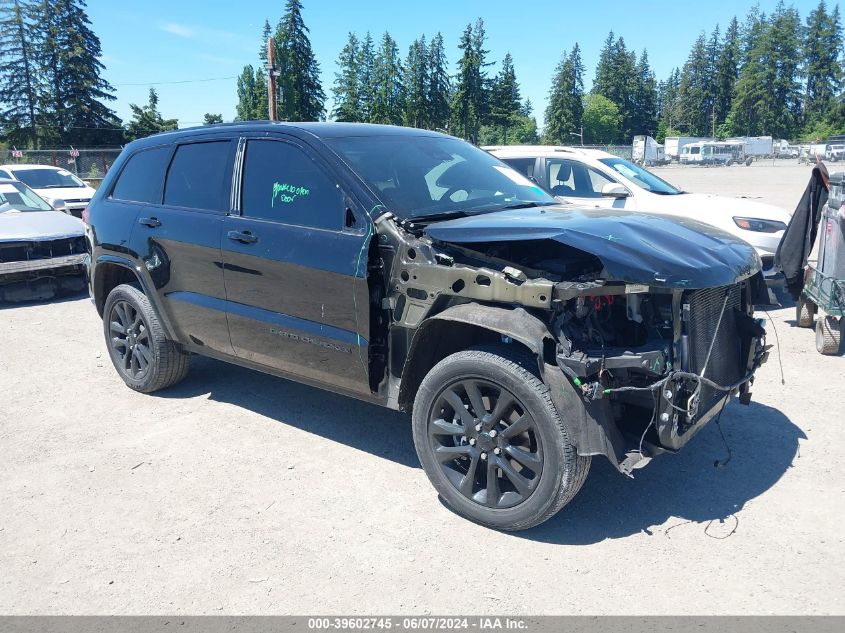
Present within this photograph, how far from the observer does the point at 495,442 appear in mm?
3477

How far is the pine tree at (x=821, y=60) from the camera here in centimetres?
9881

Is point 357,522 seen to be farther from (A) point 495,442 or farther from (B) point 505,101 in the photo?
(B) point 505,101

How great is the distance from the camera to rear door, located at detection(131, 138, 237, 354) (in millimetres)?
4707

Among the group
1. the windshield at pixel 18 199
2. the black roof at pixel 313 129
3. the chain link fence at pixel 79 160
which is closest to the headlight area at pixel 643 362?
the black roof at pixel 313 129

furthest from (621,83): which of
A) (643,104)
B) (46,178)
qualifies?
(46,178)

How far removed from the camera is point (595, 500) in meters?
3.84

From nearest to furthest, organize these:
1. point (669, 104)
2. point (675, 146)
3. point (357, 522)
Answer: point (357, 522) < point (675, 146) < point (669, 104)

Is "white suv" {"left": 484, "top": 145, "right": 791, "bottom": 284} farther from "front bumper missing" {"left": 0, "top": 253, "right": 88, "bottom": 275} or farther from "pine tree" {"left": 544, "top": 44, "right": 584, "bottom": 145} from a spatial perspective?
"pine tree" {"left": 544, "top": 44, "right": 584, "bottom": 145}

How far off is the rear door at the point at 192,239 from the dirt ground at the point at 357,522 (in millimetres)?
771

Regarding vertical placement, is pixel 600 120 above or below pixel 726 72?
below

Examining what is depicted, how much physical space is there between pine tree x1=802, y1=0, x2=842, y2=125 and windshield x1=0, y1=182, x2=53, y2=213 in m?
109

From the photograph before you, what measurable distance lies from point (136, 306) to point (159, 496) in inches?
76.0

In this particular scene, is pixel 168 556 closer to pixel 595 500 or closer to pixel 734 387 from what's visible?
pixel 595 500

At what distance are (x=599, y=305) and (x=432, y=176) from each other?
1489 millimetres
